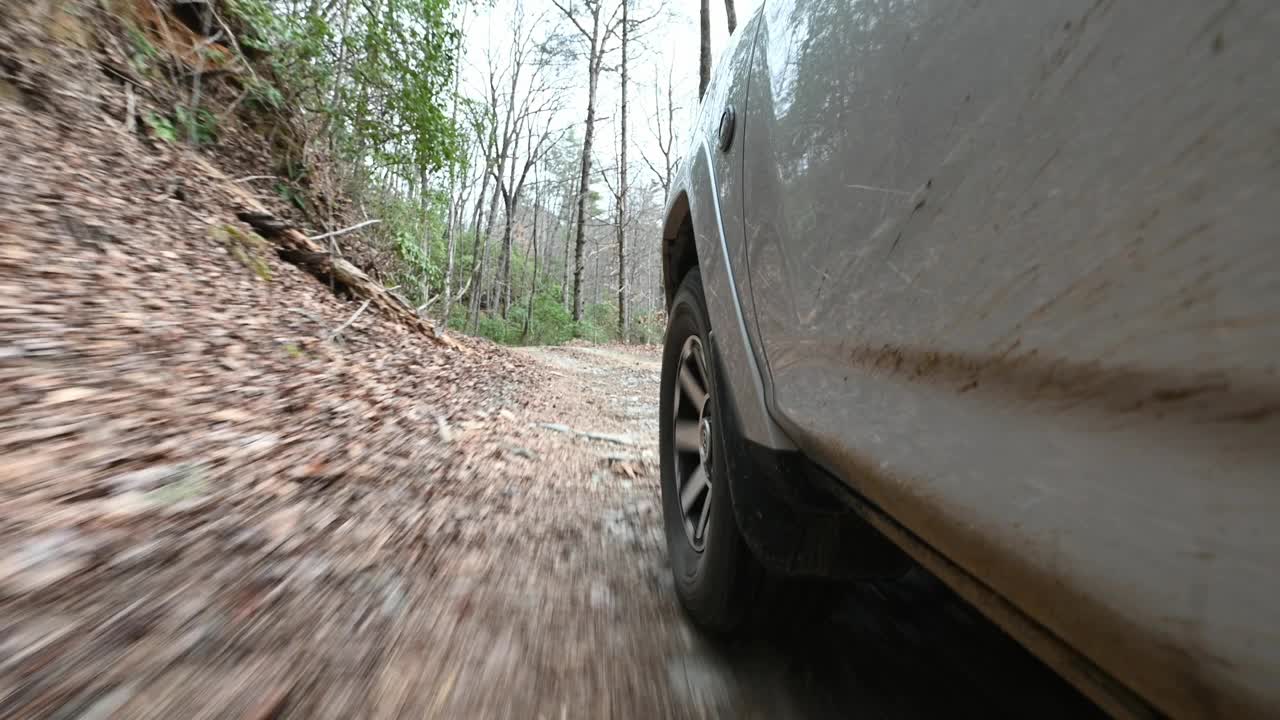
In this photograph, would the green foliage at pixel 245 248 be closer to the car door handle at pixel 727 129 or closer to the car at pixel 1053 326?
the car door handle at pixel 727 129

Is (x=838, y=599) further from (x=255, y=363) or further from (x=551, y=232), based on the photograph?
(x=551, y=232)

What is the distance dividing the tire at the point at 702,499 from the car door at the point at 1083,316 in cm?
55

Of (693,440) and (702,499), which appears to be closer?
(702,499)

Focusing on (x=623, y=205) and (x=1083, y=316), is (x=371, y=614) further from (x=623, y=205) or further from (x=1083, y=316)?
(x=623, y=205)

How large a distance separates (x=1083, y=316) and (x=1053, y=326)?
3 centimetres

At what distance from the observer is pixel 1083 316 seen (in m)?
0.52

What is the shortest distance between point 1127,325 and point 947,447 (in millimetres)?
241

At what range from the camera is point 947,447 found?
679 mm

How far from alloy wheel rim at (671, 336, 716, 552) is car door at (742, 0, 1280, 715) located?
879mm

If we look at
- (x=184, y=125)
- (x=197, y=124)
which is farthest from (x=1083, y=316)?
(x=197, y=124)

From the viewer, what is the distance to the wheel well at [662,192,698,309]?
2094 millimetres

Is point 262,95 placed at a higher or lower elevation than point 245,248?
higher

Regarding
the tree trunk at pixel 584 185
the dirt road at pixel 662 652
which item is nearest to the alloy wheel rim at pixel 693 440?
→ the dirt road at pixel 662 652

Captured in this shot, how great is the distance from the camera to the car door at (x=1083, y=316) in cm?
41
